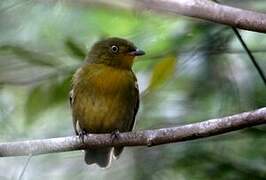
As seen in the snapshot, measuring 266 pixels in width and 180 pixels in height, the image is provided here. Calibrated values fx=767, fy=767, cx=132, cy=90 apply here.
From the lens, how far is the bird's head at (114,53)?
484 cm

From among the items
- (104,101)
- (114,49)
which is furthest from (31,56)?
(114,49)

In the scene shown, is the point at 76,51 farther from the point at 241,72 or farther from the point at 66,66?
the point at 241,72

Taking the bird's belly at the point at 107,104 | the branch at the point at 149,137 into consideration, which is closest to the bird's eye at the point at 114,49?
the bird's belly at the point at 107,104

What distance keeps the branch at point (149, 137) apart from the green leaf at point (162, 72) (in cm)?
39

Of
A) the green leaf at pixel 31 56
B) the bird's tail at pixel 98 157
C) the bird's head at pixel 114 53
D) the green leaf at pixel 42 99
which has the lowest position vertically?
the bird's tail at pixel 98 157

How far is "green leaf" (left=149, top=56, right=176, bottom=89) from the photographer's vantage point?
13.6 feet

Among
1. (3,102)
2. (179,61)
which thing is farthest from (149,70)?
(3,102)

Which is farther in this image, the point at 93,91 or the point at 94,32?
the point at 94,32

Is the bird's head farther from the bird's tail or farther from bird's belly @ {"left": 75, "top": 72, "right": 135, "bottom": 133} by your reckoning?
the bird's tail

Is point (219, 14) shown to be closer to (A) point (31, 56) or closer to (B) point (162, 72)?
(B) point (162, 72)

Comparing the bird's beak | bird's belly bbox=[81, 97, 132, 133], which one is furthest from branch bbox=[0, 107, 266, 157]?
the bird's beak

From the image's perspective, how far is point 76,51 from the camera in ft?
14.3

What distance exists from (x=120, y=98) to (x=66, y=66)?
0.38 m

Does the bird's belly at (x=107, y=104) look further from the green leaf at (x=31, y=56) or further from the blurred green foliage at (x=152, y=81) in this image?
the green leaf at (x=31, y=56)
